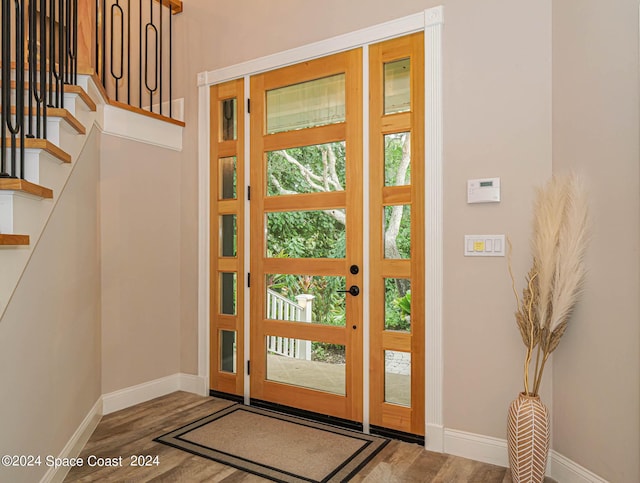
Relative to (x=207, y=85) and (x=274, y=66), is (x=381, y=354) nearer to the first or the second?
(x=274, y=66)

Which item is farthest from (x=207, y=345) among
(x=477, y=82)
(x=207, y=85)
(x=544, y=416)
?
(x=477, y=82)

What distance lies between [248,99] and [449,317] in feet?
7.09

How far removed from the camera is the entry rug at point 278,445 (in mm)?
2457

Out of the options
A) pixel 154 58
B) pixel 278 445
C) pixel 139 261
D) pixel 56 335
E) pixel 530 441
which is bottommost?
pixel 278 445

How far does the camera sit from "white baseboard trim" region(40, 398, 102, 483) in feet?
7.24

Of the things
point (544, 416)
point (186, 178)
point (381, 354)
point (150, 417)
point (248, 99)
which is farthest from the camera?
point (186, 178)

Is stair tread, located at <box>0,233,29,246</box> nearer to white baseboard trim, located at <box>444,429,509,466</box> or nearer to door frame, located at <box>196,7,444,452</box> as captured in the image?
door frame, located at <box>196,7,444,452</box>

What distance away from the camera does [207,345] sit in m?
3.72

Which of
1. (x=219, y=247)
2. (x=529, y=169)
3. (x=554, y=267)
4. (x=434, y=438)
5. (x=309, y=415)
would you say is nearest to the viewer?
(x=554, y=267)

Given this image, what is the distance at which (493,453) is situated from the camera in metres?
2.54

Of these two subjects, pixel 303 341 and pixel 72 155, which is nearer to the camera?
pixel 72 155

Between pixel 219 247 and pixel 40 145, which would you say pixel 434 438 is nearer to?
pixel 219 247

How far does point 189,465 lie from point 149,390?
1.24 metres

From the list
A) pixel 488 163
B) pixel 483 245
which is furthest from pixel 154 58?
pixel 483 245
